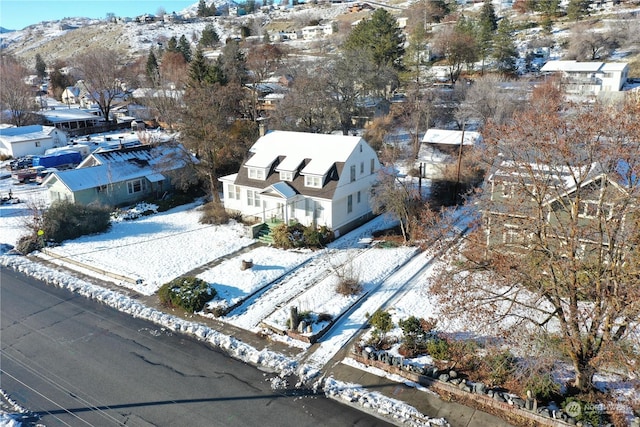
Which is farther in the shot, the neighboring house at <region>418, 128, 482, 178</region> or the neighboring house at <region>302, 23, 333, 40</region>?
the neighboring house at <region>302, 23, 333, 40</region>

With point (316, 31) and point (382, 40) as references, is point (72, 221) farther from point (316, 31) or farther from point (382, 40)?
point (316, 31)

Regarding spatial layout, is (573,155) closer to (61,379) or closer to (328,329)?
(328,329)

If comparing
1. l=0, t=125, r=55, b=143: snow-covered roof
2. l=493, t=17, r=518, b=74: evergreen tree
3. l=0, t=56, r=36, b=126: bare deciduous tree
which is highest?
l=493, t=17, r=518, b=74: evergreen tree

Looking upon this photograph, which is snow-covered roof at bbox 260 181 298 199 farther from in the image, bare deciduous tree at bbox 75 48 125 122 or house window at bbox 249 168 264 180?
bare deciduous tree at bbox 75 48 125 122

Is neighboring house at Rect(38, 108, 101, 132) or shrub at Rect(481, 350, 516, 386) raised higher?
neighboring house at Rect(38, 108, 101, 132)

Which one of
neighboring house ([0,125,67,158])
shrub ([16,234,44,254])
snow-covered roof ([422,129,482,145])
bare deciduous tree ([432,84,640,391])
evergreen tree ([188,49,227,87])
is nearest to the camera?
bare deciduous tree ([432,84,640,391])

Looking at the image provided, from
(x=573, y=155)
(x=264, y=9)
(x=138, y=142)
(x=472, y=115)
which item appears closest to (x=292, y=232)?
(x=573, y=155)

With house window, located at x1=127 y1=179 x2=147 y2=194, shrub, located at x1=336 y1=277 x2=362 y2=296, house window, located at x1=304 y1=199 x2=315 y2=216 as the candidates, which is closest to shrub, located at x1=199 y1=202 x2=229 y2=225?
house window, located at x1=304 y1=199 x2=315 y2=216
